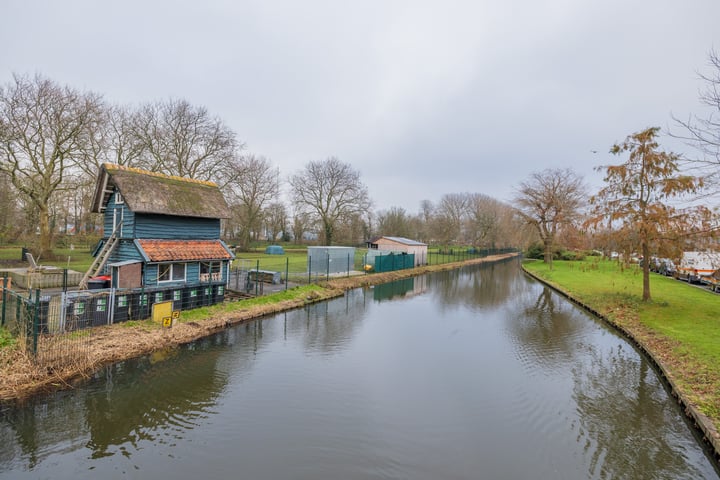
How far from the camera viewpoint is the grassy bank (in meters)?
8.43

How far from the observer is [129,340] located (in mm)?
11055

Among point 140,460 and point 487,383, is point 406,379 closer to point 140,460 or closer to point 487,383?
point 487,383

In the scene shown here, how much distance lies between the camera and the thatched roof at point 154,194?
14.2 m

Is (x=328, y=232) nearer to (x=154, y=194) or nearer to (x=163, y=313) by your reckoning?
(x=154, y=194)

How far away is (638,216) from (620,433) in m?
12.6

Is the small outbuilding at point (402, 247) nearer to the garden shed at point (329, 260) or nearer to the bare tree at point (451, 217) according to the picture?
the garden shed at point (329, 260)

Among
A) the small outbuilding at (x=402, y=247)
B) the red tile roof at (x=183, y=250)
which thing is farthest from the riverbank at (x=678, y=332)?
the small outbuilding at (x=402, y=247)

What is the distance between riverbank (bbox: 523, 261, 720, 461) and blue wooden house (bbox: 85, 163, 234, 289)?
15.8m

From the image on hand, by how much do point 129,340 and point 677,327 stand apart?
746 inches

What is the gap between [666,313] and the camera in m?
15.3

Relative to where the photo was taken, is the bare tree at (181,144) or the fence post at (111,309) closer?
the fence post at (111,309)

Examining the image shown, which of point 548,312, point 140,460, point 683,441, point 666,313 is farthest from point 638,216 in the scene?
point 140,460

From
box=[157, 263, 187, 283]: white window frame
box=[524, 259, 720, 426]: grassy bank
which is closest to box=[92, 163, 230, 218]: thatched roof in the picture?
box=[157, 263, 187, 283]: white window frame

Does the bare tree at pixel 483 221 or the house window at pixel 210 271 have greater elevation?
the bare tree at pixel 483 221
